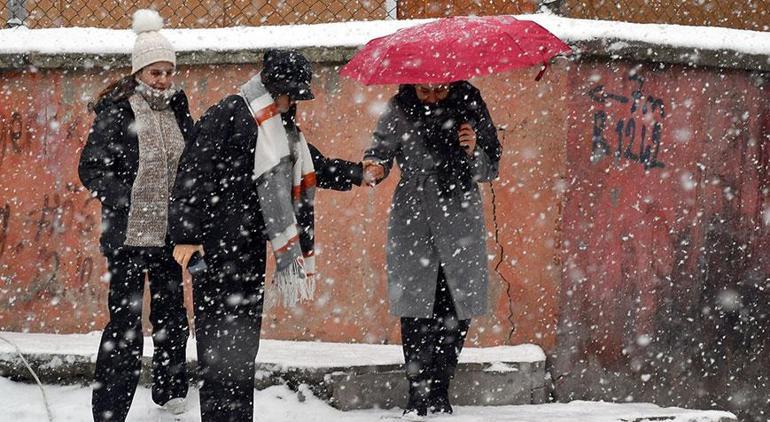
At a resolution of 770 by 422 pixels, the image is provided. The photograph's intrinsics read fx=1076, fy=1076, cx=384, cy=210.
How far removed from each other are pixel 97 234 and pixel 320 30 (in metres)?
1.89

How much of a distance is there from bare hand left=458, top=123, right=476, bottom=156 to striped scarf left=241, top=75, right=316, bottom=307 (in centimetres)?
75

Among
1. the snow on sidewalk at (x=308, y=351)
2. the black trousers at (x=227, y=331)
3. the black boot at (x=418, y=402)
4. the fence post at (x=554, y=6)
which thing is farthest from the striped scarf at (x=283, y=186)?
the fence post at (x=554, y=6)

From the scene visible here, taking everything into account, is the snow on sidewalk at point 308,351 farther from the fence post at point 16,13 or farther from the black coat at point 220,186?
the fence post at point 16,13

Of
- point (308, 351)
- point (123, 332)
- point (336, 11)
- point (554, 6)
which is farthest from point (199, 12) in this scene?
point (123, 332)

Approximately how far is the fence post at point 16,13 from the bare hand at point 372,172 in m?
3.31

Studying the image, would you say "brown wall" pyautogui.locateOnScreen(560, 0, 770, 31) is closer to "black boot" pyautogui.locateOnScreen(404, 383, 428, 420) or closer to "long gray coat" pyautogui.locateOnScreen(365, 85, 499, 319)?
"long gray coat" pyautogui.locateOnScreen(365, 85, 499, 319)

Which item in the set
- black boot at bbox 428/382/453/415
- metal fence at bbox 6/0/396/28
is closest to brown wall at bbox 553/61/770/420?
black boot at bbox 428/382/453/415

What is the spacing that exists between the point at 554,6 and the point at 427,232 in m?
2.10

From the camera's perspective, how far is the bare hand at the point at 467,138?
504cm

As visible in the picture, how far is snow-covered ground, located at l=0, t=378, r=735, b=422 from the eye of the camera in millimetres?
5387

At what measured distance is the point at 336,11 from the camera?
760 centimetres

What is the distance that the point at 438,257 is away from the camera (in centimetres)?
517

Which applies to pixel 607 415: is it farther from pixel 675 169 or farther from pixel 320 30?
pixel 320 30

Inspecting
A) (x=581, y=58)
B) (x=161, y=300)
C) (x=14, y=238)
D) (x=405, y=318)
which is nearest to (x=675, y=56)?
(x=581, y=58)
